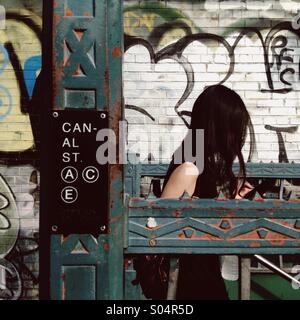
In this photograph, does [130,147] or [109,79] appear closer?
[109,79]

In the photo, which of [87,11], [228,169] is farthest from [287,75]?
[87,11]

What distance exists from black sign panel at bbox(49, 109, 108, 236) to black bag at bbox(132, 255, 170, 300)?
29 cm

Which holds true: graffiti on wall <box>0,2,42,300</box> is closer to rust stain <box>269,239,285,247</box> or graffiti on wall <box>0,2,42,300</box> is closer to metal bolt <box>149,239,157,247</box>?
metal bolt <box>149,239,157,247</box>

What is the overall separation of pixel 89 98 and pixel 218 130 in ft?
2.38

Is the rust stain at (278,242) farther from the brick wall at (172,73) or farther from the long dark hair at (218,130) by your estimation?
the brick wall at (172,73)

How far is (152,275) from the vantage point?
218cm

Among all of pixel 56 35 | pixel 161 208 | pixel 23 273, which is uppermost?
pixel 56 35

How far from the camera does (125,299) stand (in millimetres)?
2016

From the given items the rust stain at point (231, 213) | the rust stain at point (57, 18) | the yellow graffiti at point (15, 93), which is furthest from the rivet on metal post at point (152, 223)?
the yellow graffiti at point (15, 93)

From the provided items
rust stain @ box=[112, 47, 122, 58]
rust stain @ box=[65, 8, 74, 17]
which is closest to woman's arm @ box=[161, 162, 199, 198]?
rust stain @ box=[112, 47, 122, 58]

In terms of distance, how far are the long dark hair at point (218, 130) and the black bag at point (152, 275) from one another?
399mm
